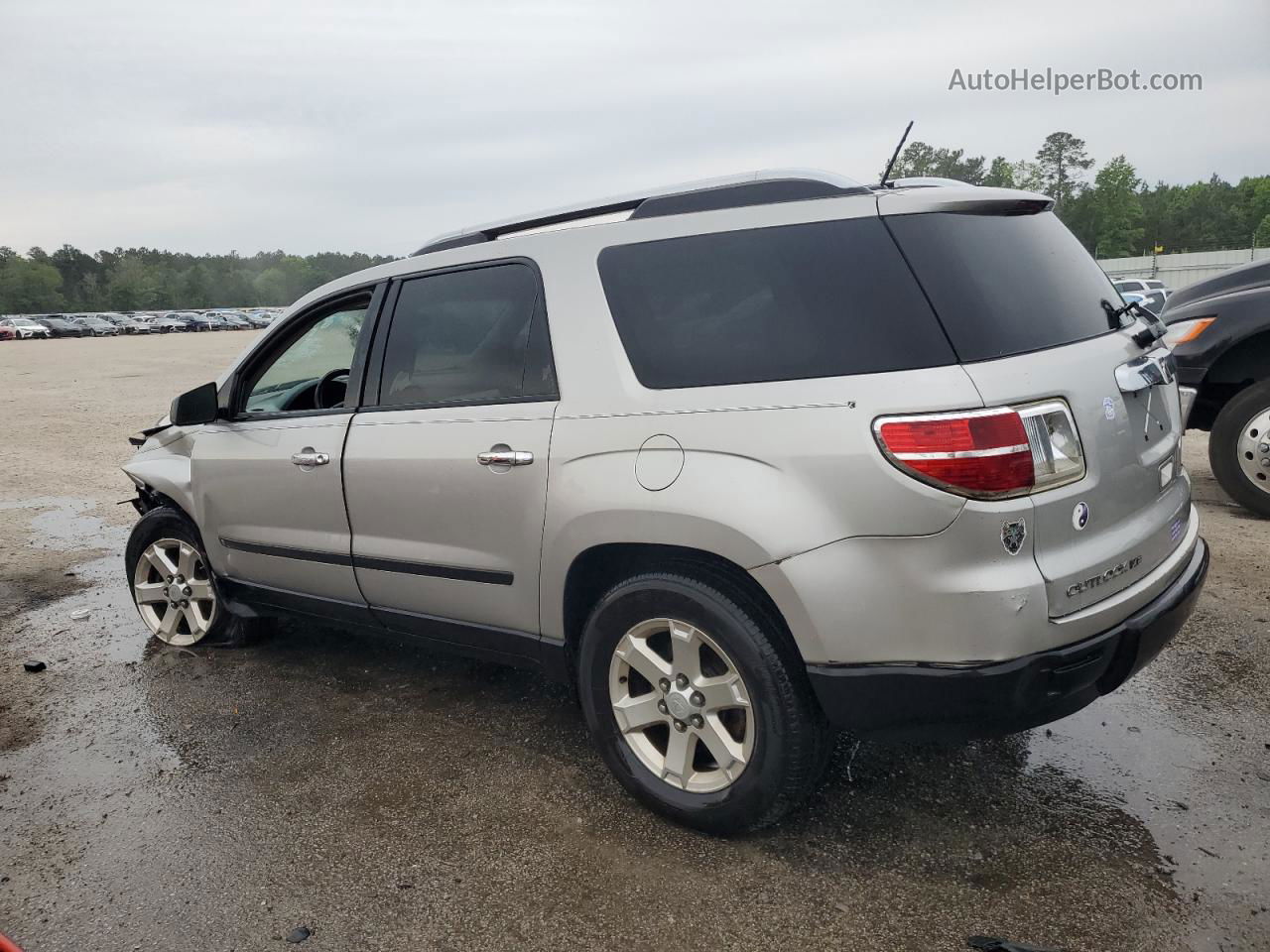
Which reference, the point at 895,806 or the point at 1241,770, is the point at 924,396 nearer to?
the point at 895,806

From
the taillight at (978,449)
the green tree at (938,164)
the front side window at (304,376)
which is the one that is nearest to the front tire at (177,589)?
the front side window at (304,376)

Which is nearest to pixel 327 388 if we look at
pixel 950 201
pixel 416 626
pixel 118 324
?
pixel 416 626

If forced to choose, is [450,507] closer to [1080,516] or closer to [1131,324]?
[1080,516]

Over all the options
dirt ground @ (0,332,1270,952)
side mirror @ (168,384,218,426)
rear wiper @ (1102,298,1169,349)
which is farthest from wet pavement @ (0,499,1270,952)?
rear wiper @ (1102,298,1169,349)

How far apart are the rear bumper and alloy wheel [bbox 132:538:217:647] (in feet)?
10.7

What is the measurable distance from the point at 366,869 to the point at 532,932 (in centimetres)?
61

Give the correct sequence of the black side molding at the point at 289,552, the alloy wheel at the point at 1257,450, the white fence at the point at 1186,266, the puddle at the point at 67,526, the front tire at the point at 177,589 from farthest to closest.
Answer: the white fence at the point at 1186,266 < the puddle at the point at 67,526 < the alloy wheel at the point at 1257,450 < the front tire at the point at 177,589 < the black side molding at the point at 289,552

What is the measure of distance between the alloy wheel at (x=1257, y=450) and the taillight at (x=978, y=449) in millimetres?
4403

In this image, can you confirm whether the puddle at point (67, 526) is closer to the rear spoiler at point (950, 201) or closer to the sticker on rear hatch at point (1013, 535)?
the rear spoiler at point (950, 201)

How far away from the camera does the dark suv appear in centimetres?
577

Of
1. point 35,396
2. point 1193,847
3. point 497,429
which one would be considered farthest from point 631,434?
point 35,396

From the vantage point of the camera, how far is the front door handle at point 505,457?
301cm

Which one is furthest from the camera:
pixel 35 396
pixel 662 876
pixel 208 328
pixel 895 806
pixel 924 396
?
pixel 208 328

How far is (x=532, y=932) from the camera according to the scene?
2459 mm
